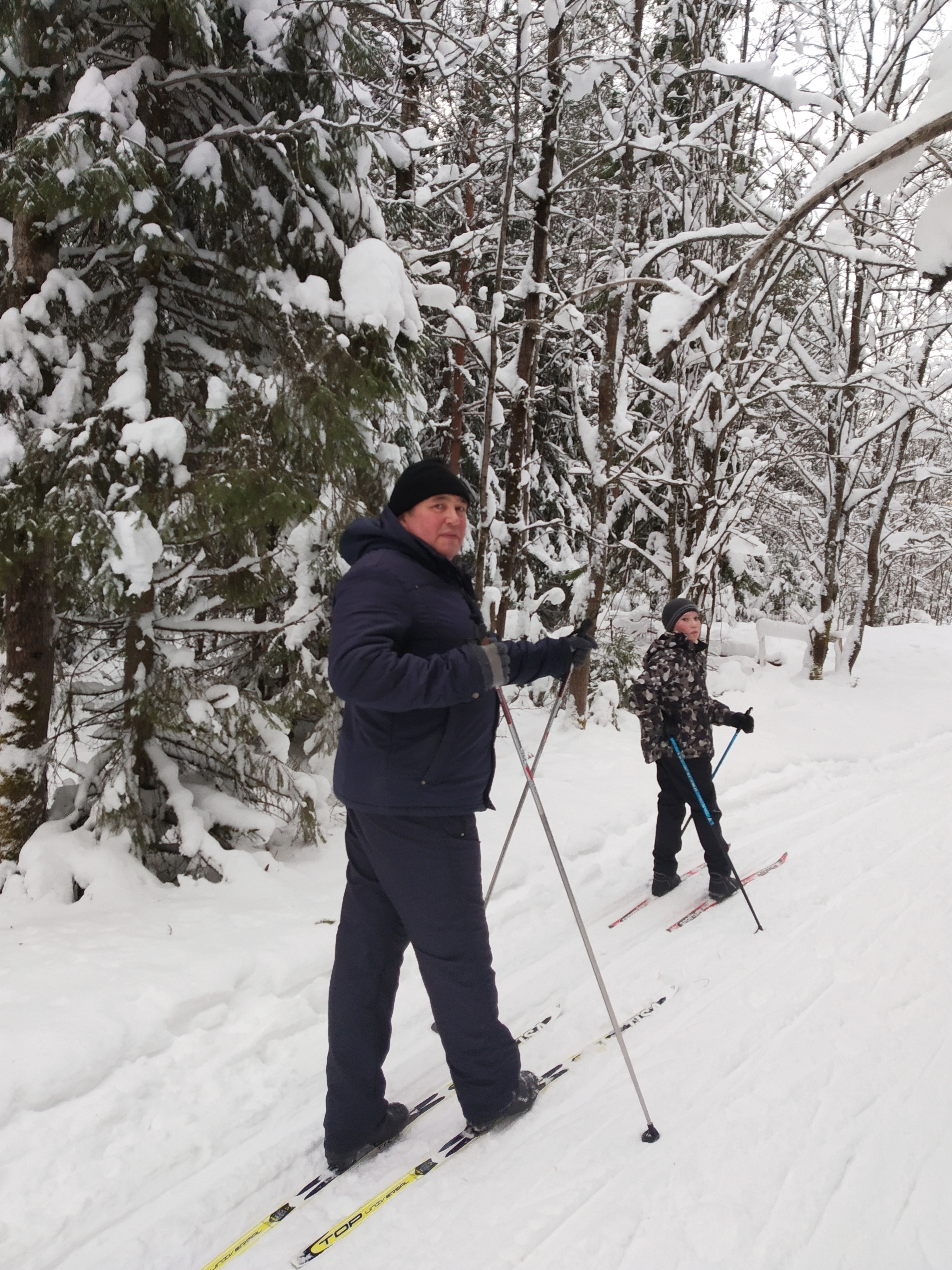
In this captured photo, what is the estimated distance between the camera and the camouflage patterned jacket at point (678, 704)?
4980 mm

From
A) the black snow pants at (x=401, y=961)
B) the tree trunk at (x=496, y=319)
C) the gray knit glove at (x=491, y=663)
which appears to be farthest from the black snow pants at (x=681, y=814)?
the gray knit glove at (x=491, y=663)

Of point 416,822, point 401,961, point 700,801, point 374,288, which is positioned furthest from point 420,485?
point 700,801

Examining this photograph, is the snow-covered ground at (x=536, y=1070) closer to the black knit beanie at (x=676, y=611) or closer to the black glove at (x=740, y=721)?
the black glove at (x=740, y=721)

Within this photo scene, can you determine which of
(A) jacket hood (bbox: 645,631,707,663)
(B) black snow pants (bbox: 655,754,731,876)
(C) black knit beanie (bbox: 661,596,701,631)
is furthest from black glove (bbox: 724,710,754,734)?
(C) black knit beanie (bbox: 661,596,701,631)

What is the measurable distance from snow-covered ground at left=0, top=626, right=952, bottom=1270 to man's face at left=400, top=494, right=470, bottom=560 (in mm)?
2120

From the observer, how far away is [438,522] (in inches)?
102

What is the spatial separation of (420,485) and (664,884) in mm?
3515

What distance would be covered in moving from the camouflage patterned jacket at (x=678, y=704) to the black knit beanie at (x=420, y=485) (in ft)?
9.32

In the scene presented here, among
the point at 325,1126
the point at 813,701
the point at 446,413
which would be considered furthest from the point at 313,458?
the point at 813,701

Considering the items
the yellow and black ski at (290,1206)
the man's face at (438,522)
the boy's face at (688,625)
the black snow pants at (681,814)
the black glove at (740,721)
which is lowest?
the yellow and black ski at (290,1206)

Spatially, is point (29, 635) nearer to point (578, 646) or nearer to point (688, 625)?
point (578, 646)

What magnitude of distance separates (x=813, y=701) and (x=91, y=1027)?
11.2m

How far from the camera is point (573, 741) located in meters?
8.75

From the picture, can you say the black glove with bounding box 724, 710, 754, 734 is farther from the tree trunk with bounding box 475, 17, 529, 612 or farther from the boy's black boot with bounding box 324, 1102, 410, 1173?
the boy's black boot with bounding box 324, 1102, 410, 1173
